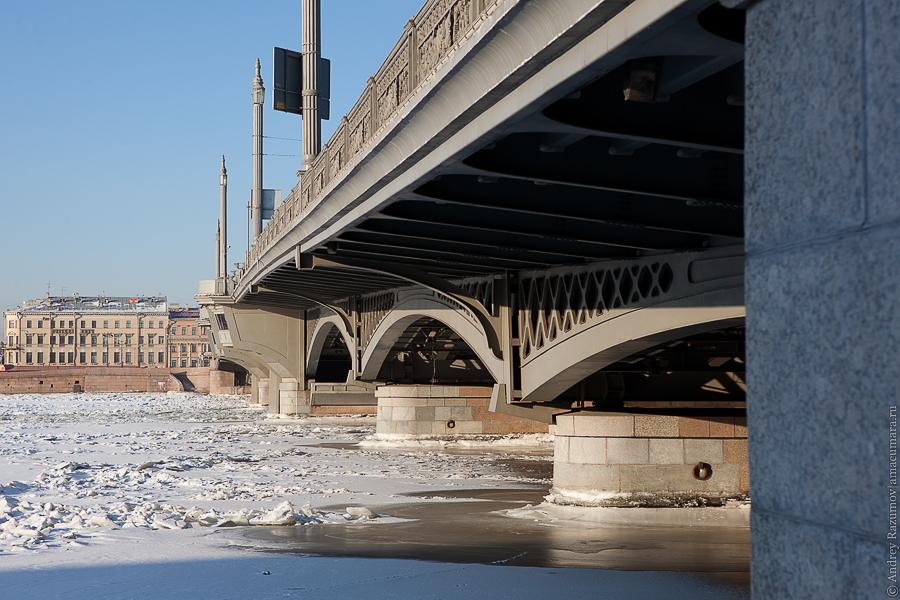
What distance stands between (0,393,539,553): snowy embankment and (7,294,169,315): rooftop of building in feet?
367

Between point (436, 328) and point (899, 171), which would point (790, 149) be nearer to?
point (899, 171)

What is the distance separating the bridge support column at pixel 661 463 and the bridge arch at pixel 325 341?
21.0 m

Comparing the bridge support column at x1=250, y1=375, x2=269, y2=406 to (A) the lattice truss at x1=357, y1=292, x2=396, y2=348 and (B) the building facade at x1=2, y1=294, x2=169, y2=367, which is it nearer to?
(A) the lattice truss at x1=357, y1=292, x2=396, y2=348

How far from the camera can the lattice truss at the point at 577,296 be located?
14065 millimetres

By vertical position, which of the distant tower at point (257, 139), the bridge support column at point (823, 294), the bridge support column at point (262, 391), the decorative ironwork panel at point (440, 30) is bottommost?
the bridge support column at point (262, 391)

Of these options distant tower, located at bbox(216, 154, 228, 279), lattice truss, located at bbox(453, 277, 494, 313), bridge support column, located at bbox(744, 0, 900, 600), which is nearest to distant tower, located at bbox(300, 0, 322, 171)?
lattice truss, located at bbox(453, 277, 494, 313)

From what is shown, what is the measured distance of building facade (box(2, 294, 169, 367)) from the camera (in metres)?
137

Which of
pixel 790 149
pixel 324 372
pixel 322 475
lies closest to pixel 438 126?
pixel 790 149

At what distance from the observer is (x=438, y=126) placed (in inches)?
352

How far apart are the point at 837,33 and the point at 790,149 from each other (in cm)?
41

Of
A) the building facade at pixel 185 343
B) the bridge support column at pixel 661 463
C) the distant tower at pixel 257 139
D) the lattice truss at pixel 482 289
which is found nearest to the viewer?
the bridge support column at pixel 661 463

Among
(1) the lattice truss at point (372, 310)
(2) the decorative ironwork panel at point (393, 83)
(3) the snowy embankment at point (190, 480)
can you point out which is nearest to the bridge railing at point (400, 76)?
(2) the decorative ironwork panel at point (393, 83)

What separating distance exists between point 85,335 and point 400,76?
140 metres

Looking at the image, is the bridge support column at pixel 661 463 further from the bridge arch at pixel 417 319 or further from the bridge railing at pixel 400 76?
the bridge railing at pixel 400 76
